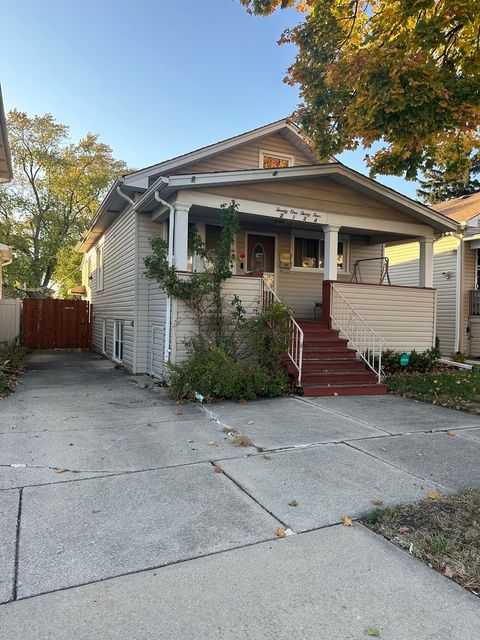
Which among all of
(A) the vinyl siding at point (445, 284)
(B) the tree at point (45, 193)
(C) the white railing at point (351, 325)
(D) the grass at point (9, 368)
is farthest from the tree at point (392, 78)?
(B) the tree at point (45, 193)

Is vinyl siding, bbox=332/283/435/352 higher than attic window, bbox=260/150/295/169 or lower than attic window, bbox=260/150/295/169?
lower

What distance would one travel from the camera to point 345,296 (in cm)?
1007

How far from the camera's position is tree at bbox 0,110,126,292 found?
93.8ft

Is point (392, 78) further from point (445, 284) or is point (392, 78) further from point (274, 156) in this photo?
point (445, 284)

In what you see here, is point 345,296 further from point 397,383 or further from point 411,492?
point 411,492

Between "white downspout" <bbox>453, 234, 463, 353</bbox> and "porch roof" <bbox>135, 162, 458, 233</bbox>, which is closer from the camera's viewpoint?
"porch roof" <bbox>135, 162, 458, 233</bbox>

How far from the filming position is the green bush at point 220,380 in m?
7.09

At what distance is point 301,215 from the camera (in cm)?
962

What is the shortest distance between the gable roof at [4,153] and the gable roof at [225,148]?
2.31m

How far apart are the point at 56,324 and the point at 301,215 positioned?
11893 millimetres

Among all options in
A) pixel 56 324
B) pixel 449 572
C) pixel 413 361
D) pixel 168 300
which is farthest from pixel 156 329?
pixel 56 324

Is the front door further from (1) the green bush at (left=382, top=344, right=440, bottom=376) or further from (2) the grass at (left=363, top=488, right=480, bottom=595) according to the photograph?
(2) the grass at (left=363, top=488, right=480, bottom=595)

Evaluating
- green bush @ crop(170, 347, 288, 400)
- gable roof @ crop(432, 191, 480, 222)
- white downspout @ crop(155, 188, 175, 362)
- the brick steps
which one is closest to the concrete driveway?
green bush @ crop(170, 347, 288, 400)

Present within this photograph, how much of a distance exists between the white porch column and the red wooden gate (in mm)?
11412
